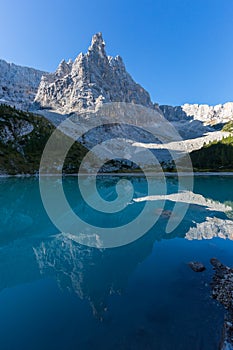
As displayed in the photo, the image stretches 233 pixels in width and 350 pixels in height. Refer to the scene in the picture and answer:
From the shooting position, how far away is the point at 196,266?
1299cm

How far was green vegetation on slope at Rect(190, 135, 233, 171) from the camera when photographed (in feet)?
340

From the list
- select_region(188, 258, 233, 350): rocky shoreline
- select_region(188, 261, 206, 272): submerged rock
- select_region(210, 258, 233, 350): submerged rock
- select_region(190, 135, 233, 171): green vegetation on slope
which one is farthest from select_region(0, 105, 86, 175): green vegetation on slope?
select_region(210, 258, 233, 350): submerged rock

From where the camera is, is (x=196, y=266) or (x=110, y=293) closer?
(x=110, y=293)

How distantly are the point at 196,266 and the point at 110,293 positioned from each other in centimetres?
601

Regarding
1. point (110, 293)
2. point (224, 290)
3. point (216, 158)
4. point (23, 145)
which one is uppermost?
point (23, 145)

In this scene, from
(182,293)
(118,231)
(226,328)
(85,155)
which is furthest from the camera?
(85,155)

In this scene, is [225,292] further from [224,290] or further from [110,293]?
[110,293]


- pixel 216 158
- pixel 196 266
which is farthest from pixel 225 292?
pixel 216 158

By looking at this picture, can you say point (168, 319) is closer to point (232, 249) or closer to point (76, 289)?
point (76, 289)

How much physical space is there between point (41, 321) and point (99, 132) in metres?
166

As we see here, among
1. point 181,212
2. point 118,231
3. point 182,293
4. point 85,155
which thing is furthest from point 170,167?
point 182,293

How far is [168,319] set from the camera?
8.47m

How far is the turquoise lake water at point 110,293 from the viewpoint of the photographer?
763 centimetres

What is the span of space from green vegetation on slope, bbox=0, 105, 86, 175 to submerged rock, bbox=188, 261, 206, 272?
77.6 meters
